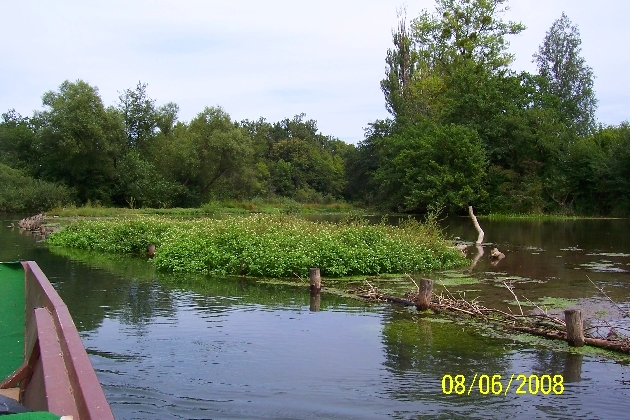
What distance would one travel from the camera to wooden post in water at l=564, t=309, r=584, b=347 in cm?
992

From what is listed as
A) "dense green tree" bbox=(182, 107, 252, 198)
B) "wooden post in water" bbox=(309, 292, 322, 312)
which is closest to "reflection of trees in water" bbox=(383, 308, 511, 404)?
"wooden post in water" bbox=(309, 292, 322, 312)

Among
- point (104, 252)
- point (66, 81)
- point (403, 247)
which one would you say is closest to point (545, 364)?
point (403, 247)

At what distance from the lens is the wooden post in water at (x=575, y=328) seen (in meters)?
9.92

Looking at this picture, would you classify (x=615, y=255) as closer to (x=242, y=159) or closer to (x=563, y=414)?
(x=563, y=414)

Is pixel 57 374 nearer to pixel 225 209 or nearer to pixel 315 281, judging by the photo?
pixel 315 281

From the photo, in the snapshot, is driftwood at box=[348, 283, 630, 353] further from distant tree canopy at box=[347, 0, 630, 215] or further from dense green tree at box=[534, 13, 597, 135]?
dense green tree at box=[534, 13, 597, 135]

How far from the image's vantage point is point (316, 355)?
32.9 feet

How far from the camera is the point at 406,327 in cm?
1180

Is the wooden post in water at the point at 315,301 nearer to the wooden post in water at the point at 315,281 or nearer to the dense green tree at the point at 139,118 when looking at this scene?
the wooden post in water at the point at 315,281

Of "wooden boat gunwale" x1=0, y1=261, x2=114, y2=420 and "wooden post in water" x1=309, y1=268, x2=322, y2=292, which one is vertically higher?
"wooden boat gunwale" x1=0, y1=261, x2=114, y2=420

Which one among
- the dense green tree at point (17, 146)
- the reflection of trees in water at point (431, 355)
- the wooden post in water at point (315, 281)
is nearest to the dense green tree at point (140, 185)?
the dense green tree at point (17, 146)

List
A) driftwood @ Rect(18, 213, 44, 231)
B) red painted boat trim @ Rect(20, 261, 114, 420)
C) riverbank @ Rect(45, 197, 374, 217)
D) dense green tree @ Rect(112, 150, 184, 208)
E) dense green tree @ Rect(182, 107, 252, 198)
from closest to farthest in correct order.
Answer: red painted boat trim @ Rect(20, 261, 114, 420)
driftwood @ Rect(18, 213, 44, 231)
riverbank @ Rect(45, 197, 374, 217)
dense green tree @ Rect(112, 150, 184, 208)
dense green tree @ Rect(182, 107, 252, 198)

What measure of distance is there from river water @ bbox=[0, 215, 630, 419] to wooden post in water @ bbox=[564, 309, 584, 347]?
19 centimetres

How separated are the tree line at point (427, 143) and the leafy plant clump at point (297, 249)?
30194 millimetres
